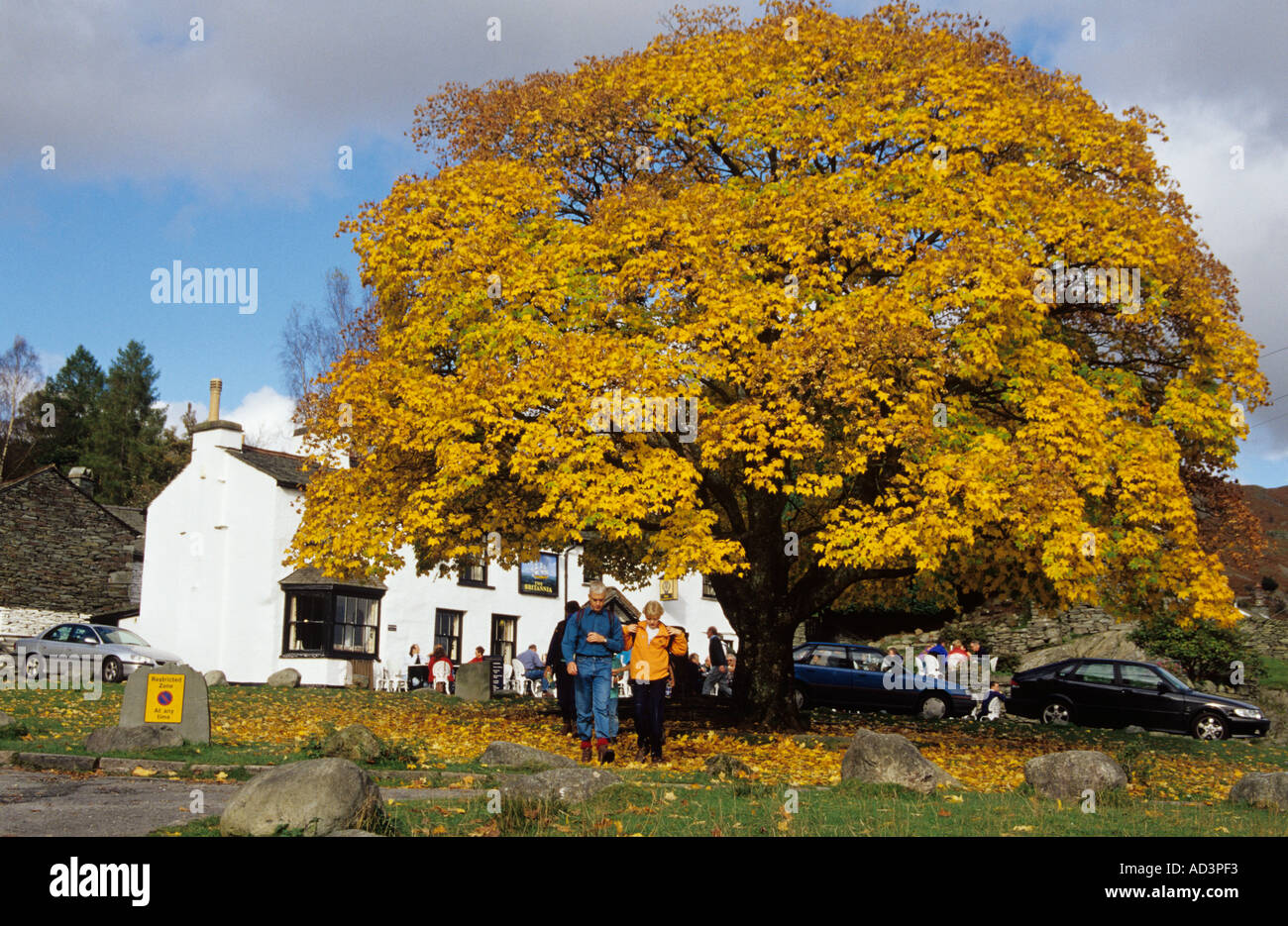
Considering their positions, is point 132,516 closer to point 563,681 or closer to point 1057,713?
point 563,681

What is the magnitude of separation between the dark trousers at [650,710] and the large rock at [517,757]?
1529 mm

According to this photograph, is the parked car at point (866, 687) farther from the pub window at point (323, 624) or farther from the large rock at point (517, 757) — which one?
the large rock at point (517, 757)

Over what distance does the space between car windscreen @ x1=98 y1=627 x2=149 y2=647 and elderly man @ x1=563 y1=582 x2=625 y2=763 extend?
22.1 metres

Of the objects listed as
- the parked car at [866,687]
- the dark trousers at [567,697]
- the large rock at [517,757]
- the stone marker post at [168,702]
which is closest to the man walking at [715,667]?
the parked car at [866,687]

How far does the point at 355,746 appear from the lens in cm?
1280

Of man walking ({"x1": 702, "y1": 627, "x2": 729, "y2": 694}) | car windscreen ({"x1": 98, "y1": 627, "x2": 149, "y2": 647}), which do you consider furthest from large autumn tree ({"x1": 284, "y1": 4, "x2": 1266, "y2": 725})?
car windscreen ({"x1": 98, "y1": 627, "x2": 149, "y2": 647})

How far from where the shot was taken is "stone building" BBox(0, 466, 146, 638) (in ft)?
136

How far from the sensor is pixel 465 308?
18844 millimetres

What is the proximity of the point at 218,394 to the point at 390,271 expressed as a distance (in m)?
21.5

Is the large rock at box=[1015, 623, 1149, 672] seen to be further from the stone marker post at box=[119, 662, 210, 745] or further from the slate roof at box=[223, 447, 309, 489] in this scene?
the stone marker post at box=[119, 662, 210, 745]

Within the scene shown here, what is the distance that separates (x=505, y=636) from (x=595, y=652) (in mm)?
28976

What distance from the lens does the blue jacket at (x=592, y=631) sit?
1359cm
